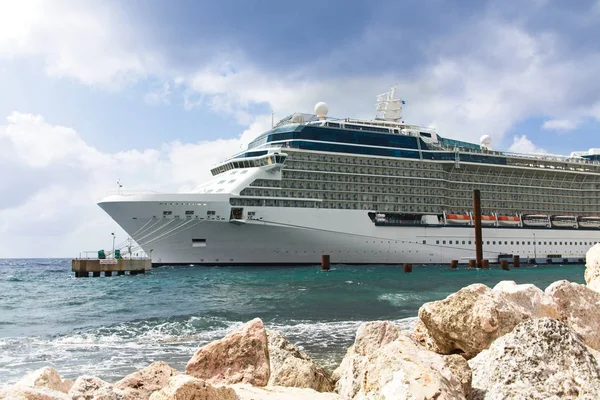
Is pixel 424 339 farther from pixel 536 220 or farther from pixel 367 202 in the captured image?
pixel 536 220

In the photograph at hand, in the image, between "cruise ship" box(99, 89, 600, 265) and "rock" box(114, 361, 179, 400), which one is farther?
"cruise ship" box(99, 89, 600, 265)

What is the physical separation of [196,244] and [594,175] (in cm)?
4847

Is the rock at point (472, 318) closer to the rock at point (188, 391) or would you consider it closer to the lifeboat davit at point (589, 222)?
the rock at point (188, 391)

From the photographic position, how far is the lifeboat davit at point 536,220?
176 feet

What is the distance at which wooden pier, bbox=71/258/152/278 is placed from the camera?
137 ft

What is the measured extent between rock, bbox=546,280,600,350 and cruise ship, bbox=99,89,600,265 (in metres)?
32.0

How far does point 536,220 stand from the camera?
54156 millimetres

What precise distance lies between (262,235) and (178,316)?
21650 mm

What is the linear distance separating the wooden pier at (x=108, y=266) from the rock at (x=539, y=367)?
40.2m

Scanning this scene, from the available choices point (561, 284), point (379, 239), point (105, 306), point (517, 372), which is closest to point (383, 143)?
point (379, 239)

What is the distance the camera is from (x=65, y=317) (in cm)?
1784

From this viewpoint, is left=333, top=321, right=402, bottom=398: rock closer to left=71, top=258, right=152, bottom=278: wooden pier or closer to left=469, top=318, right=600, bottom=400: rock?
left=469, top=318, right=600, bottom=400: rock

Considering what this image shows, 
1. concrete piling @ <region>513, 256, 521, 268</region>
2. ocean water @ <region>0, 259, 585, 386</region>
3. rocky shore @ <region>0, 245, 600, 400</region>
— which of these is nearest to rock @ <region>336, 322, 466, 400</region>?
rocky shore @ <region>0, 245, 600, 400</region>

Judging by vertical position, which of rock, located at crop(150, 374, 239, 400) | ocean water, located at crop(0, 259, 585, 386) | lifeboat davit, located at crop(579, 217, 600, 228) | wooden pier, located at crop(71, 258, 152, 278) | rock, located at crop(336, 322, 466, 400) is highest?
lifeboat davit, located at crop(579, 217, 600, 228)
